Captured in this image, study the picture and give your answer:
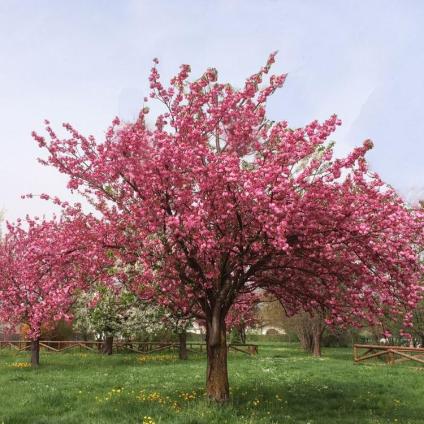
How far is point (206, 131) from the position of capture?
14.2m

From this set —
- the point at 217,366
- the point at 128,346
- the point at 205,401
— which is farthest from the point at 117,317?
the point at 205,401

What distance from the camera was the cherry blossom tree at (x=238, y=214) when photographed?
11.5 meters

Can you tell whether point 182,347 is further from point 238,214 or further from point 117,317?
point 238,214

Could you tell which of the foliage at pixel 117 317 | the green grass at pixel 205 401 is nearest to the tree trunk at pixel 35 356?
the foliage at pixel 117 317

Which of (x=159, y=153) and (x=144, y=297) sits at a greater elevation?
(x=159, y=153)

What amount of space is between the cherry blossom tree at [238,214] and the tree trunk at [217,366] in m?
0.03

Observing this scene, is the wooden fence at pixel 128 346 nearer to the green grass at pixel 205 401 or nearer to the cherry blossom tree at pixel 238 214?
the green grass at pixel 205 401

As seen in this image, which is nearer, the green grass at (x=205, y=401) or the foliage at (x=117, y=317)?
the green grass at (x=205, y=401)

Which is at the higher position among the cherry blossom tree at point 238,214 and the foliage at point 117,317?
the cherry blossom tree at point 238,214

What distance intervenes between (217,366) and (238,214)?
480 cm

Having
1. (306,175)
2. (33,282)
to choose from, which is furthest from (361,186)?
(33,282)

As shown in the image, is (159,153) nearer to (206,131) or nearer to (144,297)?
(206,131)

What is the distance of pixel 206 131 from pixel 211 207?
10.1 ft

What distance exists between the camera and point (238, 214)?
12.0m
